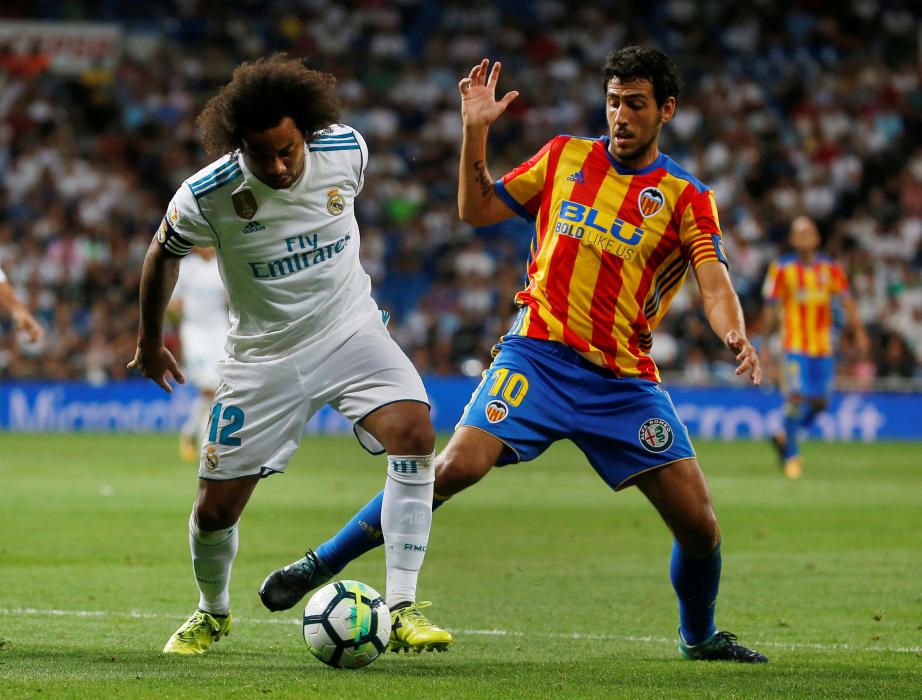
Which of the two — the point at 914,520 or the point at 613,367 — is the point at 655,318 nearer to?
the point at 613,367

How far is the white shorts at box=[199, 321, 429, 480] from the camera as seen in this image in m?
6.20

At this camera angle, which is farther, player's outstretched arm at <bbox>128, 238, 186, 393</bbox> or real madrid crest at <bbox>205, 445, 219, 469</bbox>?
real madrid crest at <bbox>205, 445, 219, 469</bbox>

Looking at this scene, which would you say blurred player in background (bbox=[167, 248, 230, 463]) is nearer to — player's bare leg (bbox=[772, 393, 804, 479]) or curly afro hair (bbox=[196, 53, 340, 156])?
player's bare leg (bbox=[772, 393, 804, 479])

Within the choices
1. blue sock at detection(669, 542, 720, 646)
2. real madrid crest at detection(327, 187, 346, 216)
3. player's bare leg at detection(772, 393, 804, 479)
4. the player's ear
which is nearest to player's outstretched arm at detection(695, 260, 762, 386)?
the player's ear

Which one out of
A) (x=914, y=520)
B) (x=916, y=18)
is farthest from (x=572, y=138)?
(x=916, y=18)

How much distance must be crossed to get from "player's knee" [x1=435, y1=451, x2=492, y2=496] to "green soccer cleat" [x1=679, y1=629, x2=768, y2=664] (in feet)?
3.96

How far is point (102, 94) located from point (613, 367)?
2499cm

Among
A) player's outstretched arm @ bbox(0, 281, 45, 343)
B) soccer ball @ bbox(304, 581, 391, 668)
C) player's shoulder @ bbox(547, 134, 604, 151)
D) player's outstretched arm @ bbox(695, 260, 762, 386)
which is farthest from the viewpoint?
player's outstretched arm @ bbox(0, 281, 45, 343)

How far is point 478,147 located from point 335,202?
810 mm

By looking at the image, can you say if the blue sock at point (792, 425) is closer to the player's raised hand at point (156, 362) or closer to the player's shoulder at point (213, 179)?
the player's raised hand at point (156, 362)

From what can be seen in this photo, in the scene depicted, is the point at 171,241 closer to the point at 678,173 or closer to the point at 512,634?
the point at 678,173

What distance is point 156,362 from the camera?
6.28 m

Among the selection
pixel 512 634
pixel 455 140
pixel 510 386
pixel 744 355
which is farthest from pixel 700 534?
pixel 455 140

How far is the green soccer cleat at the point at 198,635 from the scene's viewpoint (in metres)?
6.38
